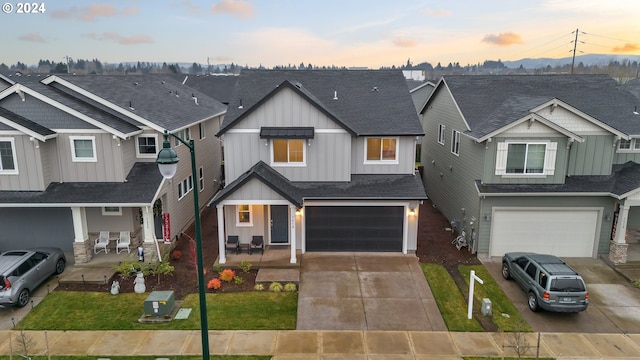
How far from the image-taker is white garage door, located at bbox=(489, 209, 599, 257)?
747 inches

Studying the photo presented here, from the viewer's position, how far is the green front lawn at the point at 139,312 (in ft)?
44.5

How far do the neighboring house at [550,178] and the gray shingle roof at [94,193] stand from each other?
1472 cm

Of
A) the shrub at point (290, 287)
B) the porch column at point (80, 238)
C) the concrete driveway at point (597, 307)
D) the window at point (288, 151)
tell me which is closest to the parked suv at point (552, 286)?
the concrete driveway at point (597, 307)

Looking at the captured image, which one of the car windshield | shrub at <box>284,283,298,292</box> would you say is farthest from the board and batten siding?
shrub at <box>284,283,298,292</box>

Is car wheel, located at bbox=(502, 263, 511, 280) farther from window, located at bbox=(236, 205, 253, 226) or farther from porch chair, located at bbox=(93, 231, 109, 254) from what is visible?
porch chair, located at bbox=(93, 231, 109, 254)

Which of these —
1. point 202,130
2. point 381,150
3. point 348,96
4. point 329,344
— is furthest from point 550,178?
point 202,130

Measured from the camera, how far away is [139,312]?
14414 mm

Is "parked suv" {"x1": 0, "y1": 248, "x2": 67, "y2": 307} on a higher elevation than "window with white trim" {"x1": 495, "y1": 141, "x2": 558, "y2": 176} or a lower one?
lower

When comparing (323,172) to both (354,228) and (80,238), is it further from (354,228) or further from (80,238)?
(80,238)

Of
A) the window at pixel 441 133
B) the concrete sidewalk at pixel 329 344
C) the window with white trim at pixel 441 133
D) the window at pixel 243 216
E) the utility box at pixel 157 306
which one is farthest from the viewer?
the window at pixel 441 133

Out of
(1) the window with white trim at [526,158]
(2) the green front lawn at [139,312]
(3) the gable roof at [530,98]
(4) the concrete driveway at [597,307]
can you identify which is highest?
(3) the gable roof at [530,98]

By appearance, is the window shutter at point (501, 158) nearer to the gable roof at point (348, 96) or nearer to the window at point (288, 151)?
the gable roof at point (348, 96)

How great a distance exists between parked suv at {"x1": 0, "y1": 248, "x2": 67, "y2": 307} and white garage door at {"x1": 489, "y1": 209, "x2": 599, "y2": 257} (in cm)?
1883

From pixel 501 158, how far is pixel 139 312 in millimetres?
15905
